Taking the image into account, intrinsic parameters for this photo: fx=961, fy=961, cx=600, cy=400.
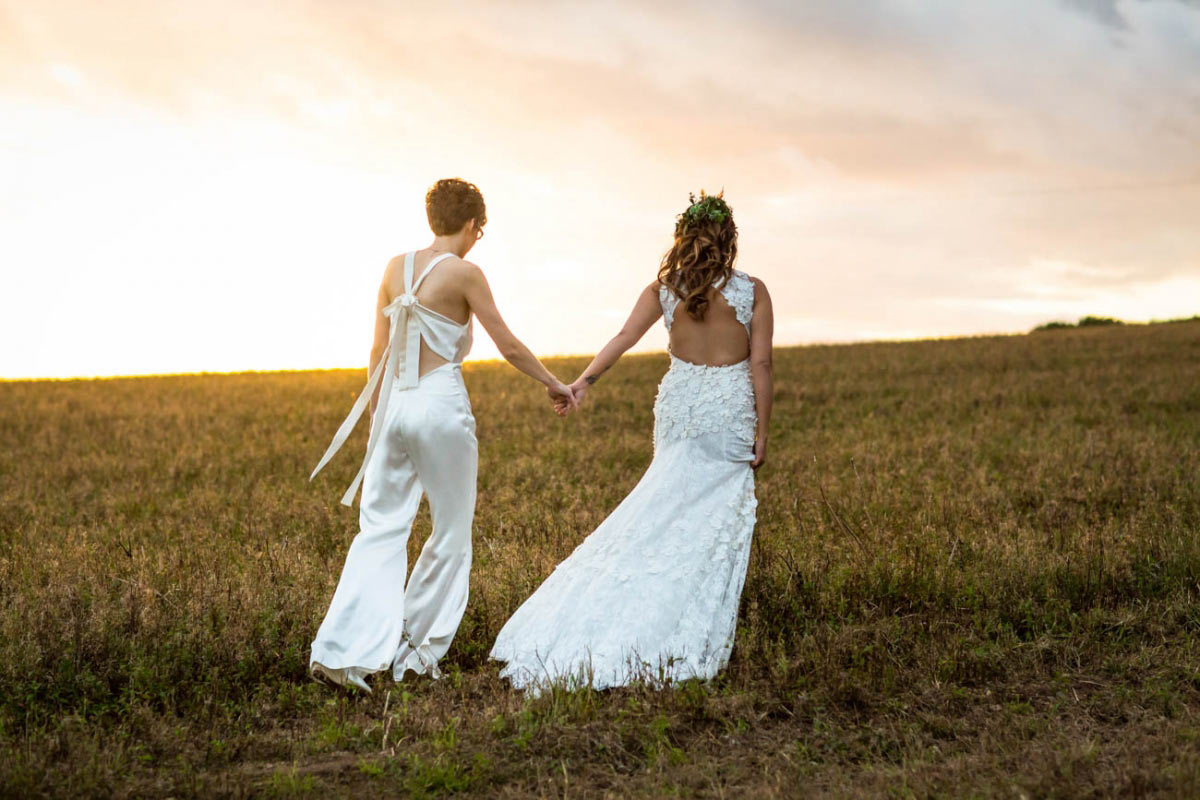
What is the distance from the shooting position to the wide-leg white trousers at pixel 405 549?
5.95m

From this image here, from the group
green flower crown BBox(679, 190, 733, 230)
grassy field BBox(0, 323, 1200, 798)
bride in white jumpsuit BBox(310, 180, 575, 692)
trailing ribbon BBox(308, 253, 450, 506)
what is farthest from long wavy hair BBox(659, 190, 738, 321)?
grassy field BBox(0, 323, 1200, 798)

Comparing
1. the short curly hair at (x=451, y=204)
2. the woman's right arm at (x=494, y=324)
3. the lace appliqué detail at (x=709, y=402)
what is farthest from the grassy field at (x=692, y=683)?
the short curly hair at (x=451, y=204)

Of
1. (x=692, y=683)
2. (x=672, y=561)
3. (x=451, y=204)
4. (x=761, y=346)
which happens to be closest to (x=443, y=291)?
(x=451, y=204)

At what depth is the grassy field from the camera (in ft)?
15.8

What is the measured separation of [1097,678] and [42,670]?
6.75m

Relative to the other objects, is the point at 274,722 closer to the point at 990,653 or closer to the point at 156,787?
the point at 156,787

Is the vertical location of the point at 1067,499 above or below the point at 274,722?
above

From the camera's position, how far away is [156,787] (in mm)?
4680

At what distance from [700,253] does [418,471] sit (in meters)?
2.33

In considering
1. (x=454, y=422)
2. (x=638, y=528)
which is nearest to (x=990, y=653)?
(x=638, y=528)

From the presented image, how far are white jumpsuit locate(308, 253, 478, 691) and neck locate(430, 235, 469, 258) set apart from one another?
0.13m

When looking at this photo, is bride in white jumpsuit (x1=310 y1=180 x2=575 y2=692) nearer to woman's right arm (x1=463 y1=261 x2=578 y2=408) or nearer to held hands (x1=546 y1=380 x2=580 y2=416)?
woman's right arm (x1=463 y1=261 x2=578 y2=408)

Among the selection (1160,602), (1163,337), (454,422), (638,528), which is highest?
(1163,337)

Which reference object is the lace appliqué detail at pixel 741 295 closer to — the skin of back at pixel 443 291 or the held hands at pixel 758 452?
the held hands at pixel 758 452
